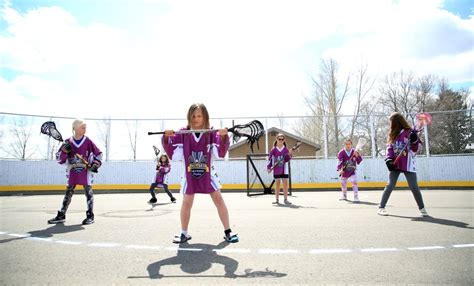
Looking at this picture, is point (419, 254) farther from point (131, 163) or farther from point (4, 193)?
point (4, 193)

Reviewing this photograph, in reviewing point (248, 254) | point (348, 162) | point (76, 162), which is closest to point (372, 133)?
point (348, 162)

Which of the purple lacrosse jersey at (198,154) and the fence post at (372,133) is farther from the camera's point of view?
the fence post at (372,133)

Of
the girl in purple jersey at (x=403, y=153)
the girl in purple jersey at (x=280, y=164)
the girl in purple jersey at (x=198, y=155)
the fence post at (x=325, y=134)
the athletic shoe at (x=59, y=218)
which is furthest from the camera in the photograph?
the fence post at (x=325, y=134)

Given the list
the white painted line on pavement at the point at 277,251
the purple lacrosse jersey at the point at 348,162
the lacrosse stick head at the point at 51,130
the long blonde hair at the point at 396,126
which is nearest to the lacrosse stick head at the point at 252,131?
the white painted line on pavement at the point at 277,251

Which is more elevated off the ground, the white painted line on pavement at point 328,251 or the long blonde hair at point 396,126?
the long blonde hair at point 396,126

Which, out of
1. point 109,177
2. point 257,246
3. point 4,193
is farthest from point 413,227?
point 4,193

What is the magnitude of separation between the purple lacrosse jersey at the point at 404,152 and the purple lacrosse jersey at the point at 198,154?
4.00 m

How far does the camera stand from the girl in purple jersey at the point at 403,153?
614cm

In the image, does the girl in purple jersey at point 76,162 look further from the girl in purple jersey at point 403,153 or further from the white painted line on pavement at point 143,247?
the girl in purple jersey at point 403,153

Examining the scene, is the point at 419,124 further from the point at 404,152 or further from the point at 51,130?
the point at 51,130

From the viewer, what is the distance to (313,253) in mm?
3367

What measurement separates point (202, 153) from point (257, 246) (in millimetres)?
1474

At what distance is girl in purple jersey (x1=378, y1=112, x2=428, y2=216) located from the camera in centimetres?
614

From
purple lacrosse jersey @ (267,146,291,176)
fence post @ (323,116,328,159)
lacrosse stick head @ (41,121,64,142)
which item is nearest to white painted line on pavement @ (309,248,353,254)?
purple lacrosse jersey @ (267,146,291,176)
